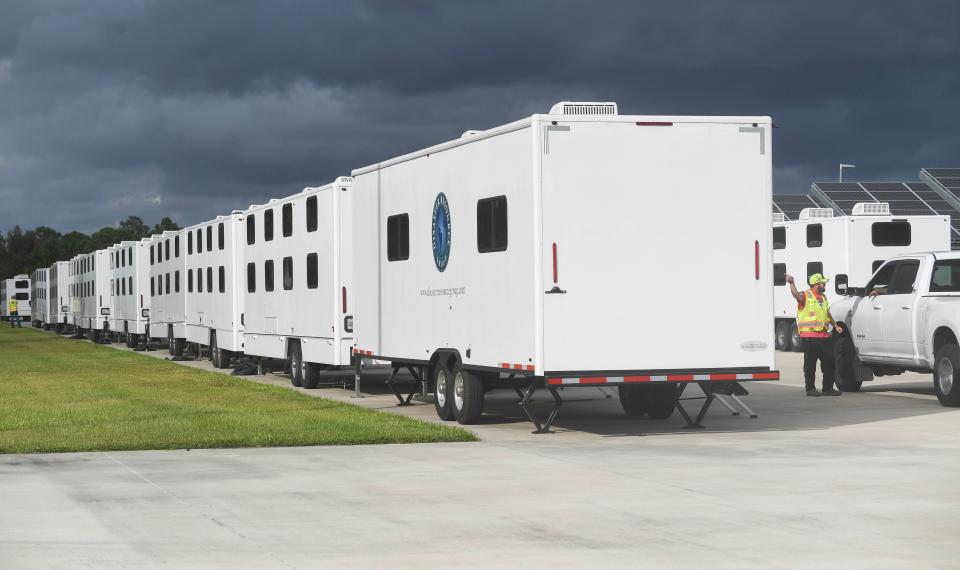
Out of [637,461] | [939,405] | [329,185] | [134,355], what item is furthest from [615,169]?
[134,355]

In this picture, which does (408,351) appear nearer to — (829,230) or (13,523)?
(13,523)

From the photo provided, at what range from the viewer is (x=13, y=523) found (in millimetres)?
9727

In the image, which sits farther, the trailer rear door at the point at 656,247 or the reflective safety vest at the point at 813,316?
the reflective safety vest at the point at 813,316

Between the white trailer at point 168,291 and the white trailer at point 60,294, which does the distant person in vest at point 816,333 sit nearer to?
the white trailer at point 168,291

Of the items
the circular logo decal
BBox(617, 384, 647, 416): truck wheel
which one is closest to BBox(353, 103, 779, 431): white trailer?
the circular logo decal

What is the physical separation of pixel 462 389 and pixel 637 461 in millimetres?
4100

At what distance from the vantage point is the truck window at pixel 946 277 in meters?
19.9

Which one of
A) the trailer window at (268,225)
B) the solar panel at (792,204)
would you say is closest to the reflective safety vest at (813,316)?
the trailer window at (268,225)

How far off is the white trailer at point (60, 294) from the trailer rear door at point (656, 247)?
2056 inches

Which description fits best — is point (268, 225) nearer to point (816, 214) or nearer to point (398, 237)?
point (398, 237)

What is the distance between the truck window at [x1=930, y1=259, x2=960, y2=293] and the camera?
1991cm

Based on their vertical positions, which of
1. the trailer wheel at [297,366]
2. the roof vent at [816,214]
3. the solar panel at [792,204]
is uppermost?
the solar panel at [792,204]

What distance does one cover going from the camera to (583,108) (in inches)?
595

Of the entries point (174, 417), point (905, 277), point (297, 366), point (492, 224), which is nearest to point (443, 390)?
point (492, 224)
